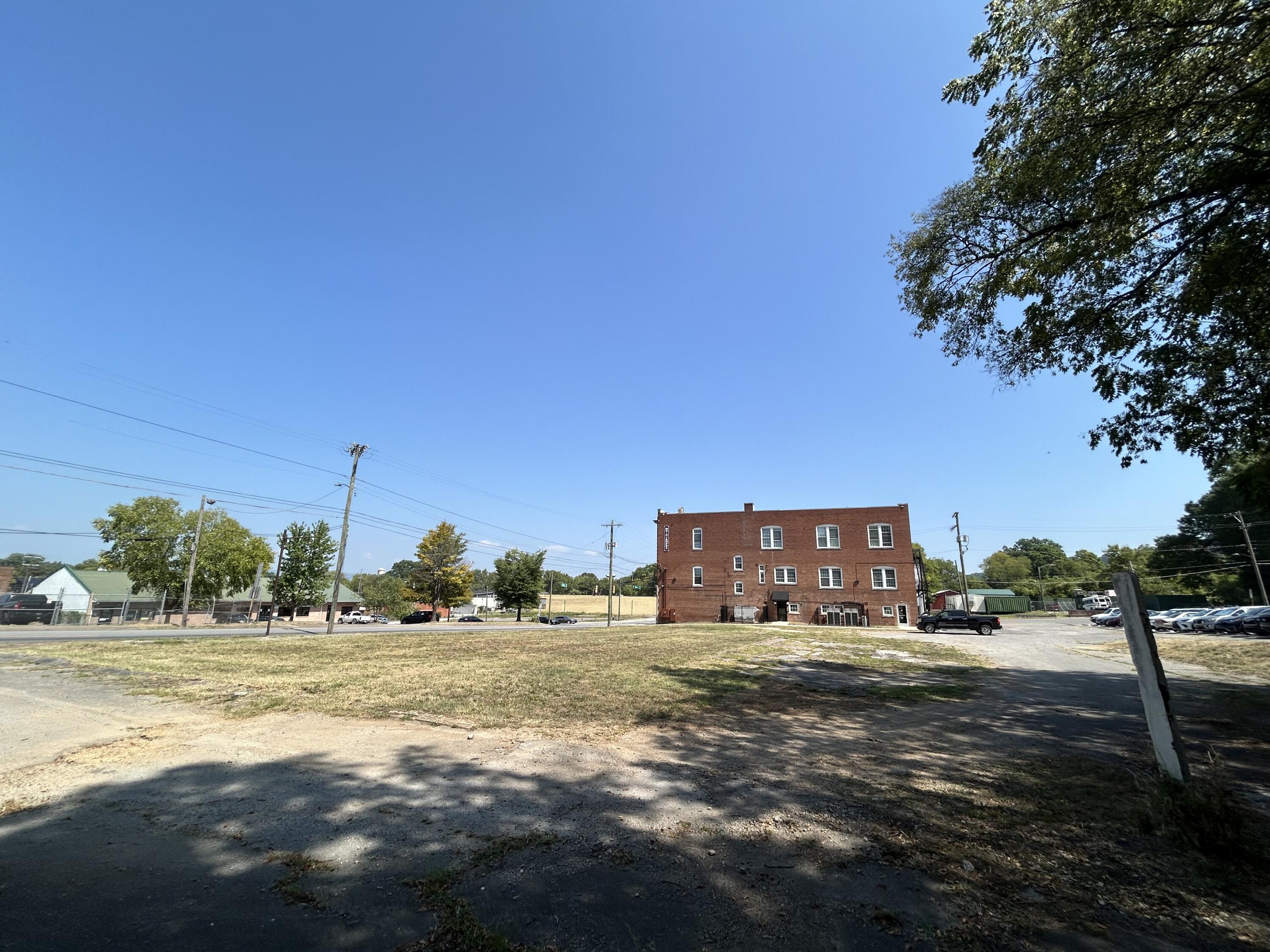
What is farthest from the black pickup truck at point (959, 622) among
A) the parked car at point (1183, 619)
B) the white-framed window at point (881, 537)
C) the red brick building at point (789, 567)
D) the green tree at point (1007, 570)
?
the green tree at point (1007, 570)

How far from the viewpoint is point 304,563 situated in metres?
50.6

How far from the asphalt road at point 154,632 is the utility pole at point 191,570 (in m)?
1.31

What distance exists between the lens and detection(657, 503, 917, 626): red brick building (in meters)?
46.9

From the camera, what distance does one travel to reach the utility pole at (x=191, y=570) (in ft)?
119

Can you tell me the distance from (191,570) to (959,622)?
54.8 meters

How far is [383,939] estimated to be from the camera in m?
2.75

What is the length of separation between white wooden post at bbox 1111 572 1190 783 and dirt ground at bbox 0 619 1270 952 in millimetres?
269

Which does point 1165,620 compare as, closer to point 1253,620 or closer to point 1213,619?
point 1213,619

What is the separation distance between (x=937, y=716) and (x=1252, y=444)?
749 cm

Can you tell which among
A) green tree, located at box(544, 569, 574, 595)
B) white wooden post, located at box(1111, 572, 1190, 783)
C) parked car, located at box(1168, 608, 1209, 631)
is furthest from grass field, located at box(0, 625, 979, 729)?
green tree, located at box(544, 569, 574, 595)

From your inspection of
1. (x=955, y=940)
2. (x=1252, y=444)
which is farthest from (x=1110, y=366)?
(x=955, y=940)

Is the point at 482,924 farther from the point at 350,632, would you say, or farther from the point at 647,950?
the point at 350,632

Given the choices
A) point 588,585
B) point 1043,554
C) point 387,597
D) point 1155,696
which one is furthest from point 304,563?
point 1043,554

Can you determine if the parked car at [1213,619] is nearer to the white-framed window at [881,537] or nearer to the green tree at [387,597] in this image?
the white-framed window at [881,537]
